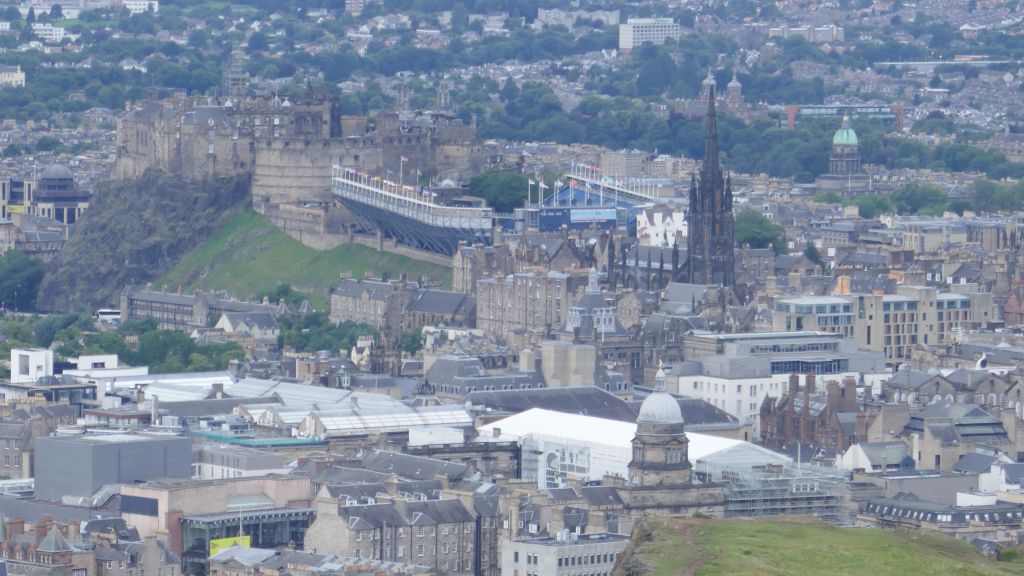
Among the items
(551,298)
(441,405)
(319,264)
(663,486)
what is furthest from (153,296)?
(663,486)

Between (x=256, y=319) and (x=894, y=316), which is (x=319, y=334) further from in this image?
(x=894, y=316)

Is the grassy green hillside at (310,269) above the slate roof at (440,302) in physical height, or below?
above

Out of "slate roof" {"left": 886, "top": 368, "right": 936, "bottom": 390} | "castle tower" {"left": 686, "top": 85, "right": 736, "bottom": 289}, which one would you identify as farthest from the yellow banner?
"castle tower" {"left": 686, "top": 85, "right": 736, "bottom": 289}

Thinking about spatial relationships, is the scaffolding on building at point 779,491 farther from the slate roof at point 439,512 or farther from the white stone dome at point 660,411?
the slate roof at point 439,512

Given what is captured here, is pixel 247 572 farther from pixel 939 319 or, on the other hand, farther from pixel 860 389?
pixel 939 319

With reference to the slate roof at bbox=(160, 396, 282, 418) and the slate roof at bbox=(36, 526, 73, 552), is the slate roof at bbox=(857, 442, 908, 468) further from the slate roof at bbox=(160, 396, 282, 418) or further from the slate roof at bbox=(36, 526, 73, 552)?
the slate roof at bbox=(36, 526, 73, 552)

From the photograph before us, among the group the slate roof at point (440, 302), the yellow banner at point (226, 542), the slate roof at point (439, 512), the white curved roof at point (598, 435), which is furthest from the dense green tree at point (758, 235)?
the yellow banner at point (226, 542)

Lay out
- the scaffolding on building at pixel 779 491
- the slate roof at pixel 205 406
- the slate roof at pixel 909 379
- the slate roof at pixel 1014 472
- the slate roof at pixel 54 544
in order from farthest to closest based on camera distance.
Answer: the slate roof at pixel 909 379 < the slate roof at pixel 205 406 < the slate roof at pixel 1014 472 < the scaffolding on building at pixel 779 491 < the slate roof at pixel 54 544
